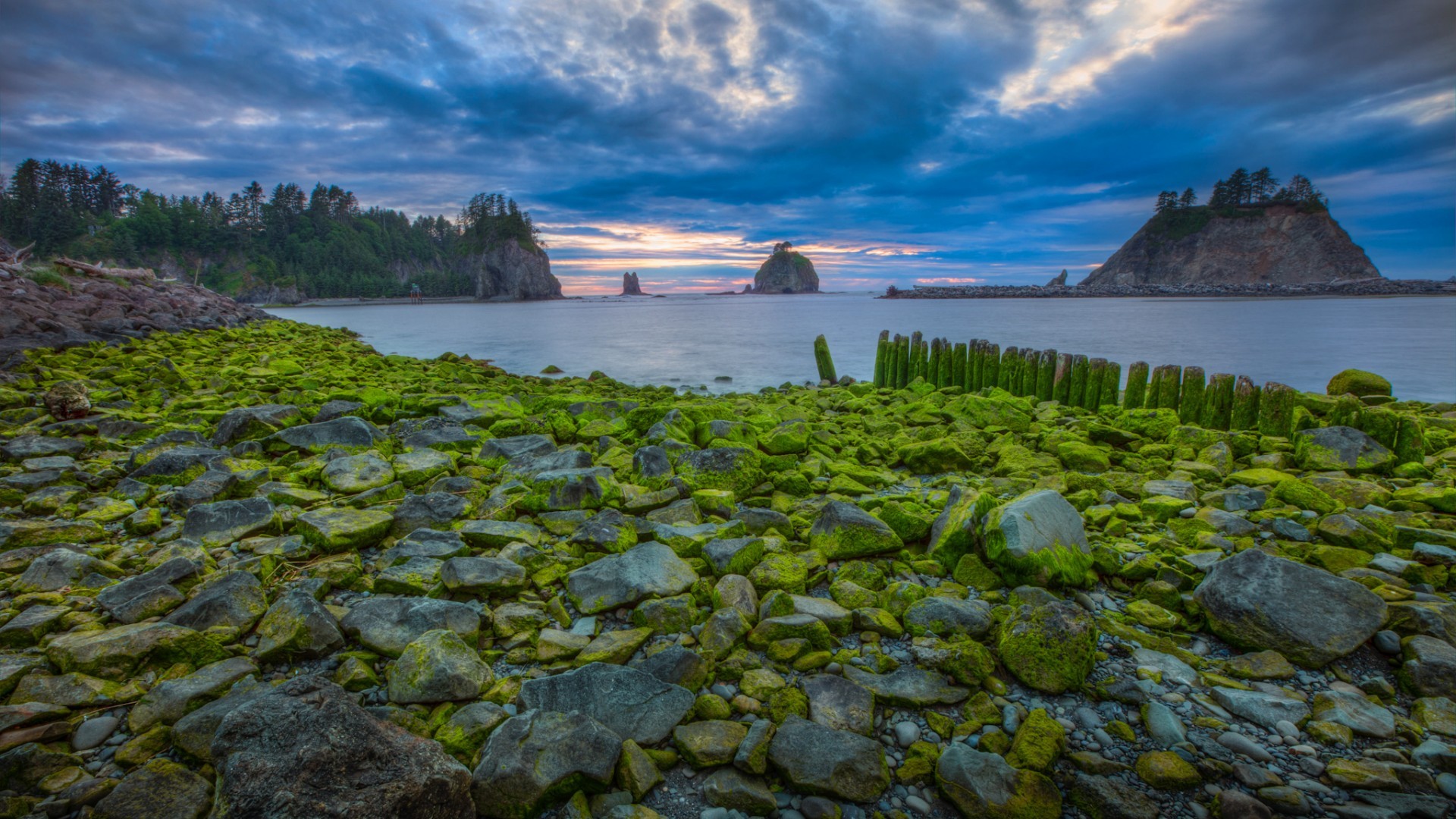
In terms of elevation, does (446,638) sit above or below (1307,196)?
below

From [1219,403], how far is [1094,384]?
199 centimetres

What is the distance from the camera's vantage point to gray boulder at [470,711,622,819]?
2350 millimetres

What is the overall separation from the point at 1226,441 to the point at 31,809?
956 cm

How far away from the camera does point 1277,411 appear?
753 cm

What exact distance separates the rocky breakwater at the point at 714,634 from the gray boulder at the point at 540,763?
1cm

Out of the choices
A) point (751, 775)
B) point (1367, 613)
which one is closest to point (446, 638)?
point (751, 775)

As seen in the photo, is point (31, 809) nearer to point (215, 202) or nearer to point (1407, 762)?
point (1407, 762)

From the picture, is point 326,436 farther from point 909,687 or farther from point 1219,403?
point 1219,403

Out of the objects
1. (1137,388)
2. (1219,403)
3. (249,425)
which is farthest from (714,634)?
(1137,388)

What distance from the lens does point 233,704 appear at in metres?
2.69

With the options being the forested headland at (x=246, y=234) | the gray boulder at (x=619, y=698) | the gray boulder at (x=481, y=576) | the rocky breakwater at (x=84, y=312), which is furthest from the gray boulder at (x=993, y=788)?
the forested headland at (x=246, y=234)

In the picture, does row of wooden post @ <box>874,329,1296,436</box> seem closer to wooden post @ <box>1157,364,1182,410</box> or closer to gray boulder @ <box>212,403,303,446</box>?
wooden post @ <box>1157,364,1182,410</box>

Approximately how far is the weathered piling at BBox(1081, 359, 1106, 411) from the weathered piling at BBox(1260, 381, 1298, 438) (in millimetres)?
2545

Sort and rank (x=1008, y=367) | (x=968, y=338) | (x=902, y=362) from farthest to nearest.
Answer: (x=968, y=338) < (x=902, y=362) < (x=1008, y=367)
